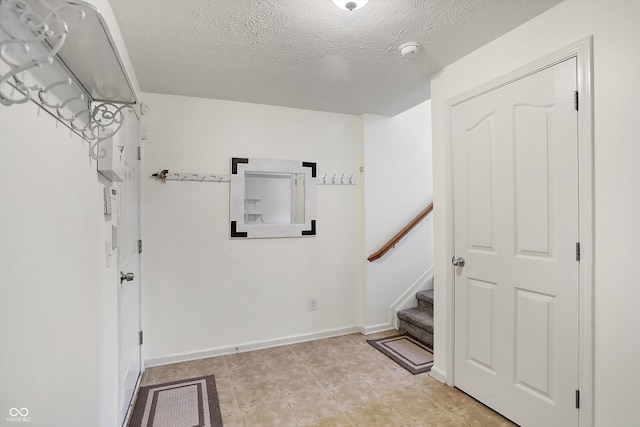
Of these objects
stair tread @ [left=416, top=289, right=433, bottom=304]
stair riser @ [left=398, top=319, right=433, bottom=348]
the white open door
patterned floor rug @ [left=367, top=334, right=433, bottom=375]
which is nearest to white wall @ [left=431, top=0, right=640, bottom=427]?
patterned floor rug @ [left=367, top=334, right=433, bottom=375]

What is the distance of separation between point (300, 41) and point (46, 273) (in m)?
1.69

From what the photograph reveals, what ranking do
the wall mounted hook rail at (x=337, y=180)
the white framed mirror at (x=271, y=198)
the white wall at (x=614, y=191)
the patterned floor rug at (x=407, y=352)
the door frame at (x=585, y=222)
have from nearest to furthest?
the white wall at (x=614, y=191) → the door frame at (x=585, y=222) → the patterned floor rug at (x=407, y=352) → the white framed mirror at (x=271, y=198) → the wall mounted hook rail at (x=337, y=180)

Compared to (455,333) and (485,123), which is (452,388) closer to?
(455,333)

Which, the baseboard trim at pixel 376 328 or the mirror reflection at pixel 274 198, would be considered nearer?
the mirror reflection at pixel 274 198

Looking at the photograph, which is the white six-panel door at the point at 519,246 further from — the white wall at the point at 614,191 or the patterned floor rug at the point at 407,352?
the patterned floor rug at the point at 407,352

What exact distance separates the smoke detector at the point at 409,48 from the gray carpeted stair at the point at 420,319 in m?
2.24

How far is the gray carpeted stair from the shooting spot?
9.62ft

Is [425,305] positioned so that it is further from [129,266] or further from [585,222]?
[129,266]

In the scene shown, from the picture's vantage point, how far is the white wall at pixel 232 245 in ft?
8.70

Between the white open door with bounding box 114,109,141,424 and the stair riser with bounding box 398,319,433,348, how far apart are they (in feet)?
7.76
